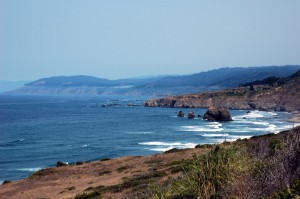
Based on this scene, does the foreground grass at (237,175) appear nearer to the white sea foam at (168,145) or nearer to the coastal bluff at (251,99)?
the white sea foam at (168,145)

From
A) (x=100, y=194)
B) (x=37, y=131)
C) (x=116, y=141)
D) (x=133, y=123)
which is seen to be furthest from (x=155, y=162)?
(x=133, y=123)

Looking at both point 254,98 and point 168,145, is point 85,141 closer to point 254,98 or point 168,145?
point 168,145

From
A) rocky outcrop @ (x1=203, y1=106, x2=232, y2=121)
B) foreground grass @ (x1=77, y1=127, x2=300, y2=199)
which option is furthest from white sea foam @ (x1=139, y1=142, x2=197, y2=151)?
foreground grass @ (x1=77, y1=127, x2=300, y2=199)

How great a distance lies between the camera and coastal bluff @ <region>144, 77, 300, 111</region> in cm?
15175

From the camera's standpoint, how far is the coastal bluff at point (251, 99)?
151750mm

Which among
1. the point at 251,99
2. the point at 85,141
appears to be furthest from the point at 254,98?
the point at 85,141

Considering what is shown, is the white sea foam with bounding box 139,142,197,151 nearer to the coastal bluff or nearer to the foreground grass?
the foreground grass

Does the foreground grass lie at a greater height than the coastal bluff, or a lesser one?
greater

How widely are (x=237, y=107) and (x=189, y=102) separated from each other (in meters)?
23.9

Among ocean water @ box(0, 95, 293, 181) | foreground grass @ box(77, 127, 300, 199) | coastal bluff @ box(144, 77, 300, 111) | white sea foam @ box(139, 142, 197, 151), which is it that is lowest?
white sea foam @ box(139, 142, 197, 151)

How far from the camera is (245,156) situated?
13.4 metres

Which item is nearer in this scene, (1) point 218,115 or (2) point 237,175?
(2) point 237,175

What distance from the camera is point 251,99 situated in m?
168

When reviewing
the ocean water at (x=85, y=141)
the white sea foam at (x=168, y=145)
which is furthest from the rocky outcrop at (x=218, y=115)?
the white sea foam at (x=168, y=145)
